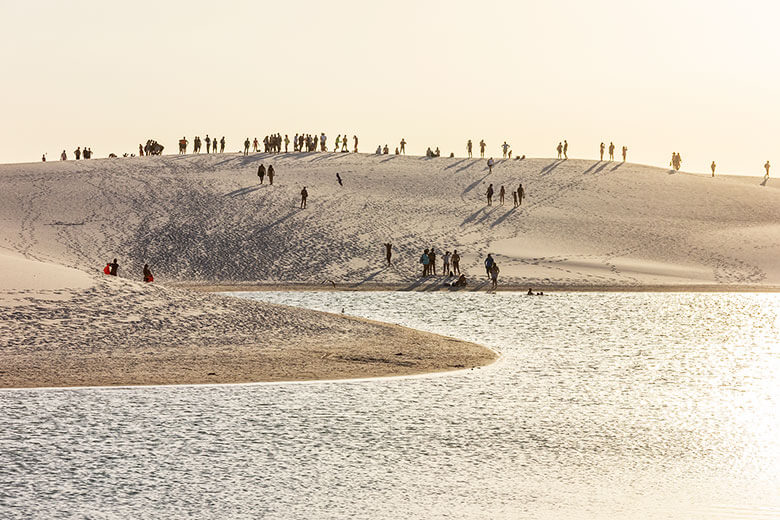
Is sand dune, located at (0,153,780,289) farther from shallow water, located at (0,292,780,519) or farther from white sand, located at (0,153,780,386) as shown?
shallow water, located at (0,292,780,519)

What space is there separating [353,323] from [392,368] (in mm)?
7473

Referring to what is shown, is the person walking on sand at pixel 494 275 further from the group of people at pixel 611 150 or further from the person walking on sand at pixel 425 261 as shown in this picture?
the group of people at pixel 611 150

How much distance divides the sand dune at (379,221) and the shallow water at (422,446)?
32555mm

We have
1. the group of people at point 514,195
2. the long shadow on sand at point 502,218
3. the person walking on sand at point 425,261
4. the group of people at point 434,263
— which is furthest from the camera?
the group of people at point 514,195

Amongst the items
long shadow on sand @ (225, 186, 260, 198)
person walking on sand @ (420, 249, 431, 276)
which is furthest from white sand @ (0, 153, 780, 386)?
person walking on sand @ (420, 249, 431, 276)

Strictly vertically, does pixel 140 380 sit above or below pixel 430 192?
below

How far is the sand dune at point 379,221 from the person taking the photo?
56.7 metres

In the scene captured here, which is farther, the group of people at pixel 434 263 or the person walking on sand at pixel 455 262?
the group of people at pixel 434 263

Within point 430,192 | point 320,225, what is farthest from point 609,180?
point 320,225

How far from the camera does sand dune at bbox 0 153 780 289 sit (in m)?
56.7

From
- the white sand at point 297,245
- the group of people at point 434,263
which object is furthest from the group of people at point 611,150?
the group of people at point 434,263

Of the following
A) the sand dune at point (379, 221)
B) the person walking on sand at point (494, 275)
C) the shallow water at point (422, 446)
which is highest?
the sand dune at point (379, 221)

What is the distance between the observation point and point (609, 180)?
84812mm

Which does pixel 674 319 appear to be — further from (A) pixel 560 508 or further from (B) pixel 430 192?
(B) pixel 430 192
